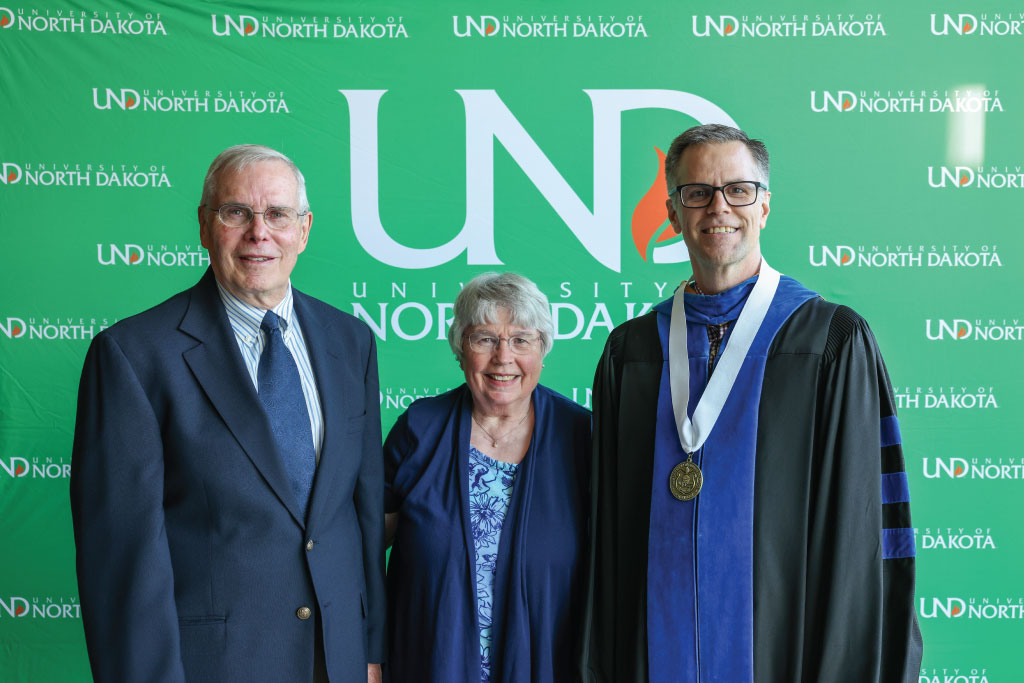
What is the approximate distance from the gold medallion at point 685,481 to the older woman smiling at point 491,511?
330 mm

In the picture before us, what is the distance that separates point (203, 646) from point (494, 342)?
1.08 metres

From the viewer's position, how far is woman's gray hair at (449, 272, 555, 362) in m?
2.30

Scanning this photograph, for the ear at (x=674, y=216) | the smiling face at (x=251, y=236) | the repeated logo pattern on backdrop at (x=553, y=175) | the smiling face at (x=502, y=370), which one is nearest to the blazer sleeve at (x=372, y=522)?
the smiling face at (x=502, y=370)

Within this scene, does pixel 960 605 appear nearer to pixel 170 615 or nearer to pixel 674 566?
pixel 674 566

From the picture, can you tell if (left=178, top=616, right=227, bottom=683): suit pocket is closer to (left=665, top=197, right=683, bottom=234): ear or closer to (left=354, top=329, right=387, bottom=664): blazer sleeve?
(left=354, top=329, right=387, bottom=664): blazer sleeve

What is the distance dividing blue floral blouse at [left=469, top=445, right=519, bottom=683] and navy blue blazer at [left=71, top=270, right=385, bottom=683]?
0.39 meters

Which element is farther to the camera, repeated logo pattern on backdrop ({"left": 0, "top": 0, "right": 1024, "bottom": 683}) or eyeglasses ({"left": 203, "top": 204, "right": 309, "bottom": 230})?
repeated logo pattern on backdrop ({"left": 0, "top": 0, "right": 1024, "bottom": 683})

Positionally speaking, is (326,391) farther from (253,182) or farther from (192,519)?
(253,182)

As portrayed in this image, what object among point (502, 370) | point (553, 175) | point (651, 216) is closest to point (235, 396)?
point (502, 370)

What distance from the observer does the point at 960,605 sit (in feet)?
11.8

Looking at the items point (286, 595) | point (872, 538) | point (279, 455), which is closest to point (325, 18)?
point (279, 455)

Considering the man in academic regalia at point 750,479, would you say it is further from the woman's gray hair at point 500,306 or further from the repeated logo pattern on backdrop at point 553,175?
the repeated logo pattern on backdrop at point 553,175

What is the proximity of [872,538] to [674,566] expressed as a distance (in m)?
0.48

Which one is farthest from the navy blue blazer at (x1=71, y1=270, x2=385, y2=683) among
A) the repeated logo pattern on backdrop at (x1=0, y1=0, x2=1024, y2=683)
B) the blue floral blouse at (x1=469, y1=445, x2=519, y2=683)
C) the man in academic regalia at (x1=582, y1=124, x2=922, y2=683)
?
the repeated logo pattern on backdrop at (x1=0, y1=0, x2=1024, y2=683)
